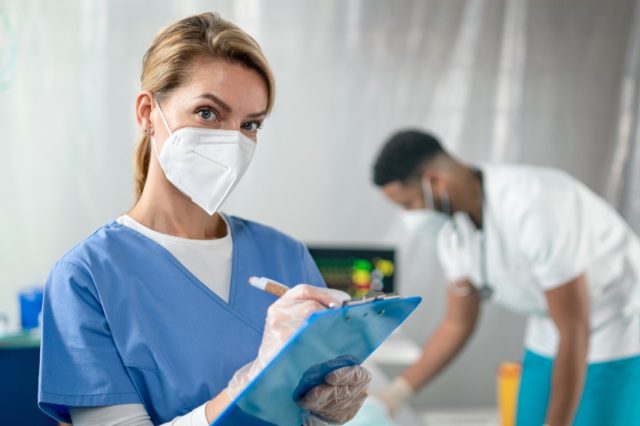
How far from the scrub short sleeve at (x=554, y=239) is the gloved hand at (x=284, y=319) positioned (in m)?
1.10

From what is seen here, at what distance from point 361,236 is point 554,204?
1419mm

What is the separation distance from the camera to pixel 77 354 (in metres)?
0.93

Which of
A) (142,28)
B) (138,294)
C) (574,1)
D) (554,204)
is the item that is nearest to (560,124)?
(574,1)

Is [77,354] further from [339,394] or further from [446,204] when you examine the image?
[446,204]

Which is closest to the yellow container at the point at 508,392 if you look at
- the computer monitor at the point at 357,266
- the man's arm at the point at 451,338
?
the computer monitor at the point at 357,266

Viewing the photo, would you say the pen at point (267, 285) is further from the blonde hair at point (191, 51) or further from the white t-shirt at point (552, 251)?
the white t-shirt at point (552, 251)

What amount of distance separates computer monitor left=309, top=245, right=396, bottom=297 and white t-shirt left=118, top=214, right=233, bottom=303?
189cm

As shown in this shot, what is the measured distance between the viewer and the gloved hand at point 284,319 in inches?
35.0

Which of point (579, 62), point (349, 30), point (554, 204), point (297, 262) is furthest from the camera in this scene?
point (579, 62)

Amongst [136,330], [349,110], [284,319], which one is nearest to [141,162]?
[136,330]

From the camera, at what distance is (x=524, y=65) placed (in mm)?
3400

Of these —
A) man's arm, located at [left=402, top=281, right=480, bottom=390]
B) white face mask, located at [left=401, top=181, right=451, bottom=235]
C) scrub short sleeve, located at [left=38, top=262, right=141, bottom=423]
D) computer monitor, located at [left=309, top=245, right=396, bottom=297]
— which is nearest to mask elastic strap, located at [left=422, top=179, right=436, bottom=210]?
white face mask, located at [left=401, top=181, right=451, bottom=235]

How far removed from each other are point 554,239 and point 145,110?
1.20 metres

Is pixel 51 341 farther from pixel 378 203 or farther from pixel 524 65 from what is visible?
pixel 524 65
